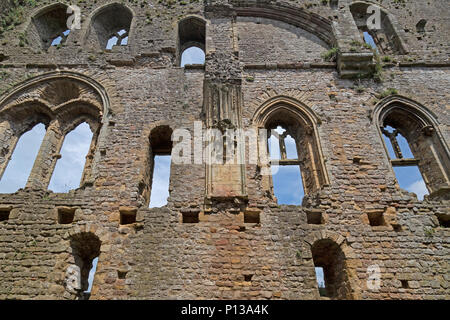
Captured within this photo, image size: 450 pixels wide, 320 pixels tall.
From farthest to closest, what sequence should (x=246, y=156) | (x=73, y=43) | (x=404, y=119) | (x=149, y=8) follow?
(x=149, y=8) → (x=73, y=43) → (x=404, y=119) → (x=246, y=156)

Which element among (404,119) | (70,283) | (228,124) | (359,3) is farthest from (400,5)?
(70,283)

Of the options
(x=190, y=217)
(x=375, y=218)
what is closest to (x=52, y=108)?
(x=190, y=217)

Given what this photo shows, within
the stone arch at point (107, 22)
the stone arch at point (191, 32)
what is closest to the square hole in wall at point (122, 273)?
the stone arch at point (191, 32)

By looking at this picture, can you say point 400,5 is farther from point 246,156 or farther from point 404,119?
point 246,156

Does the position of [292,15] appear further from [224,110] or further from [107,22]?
[107,22]

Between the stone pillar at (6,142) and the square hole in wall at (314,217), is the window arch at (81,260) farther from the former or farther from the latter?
the square hole in wall at (314,217)

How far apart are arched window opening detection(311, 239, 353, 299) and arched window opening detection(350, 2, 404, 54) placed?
24.9ft

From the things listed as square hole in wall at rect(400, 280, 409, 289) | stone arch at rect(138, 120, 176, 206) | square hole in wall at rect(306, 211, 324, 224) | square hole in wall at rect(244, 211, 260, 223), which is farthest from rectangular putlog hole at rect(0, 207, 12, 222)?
square hole in wall at rect(400, 280, 409, 289)

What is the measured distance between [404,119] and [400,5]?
19.4ft

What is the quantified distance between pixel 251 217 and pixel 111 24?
30.8 ft

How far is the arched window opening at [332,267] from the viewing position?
5414mm

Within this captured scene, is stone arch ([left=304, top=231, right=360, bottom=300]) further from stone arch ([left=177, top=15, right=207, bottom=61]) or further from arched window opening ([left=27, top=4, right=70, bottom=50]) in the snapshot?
arched window opening ([left=27, top=4, right=70, bottom=50])

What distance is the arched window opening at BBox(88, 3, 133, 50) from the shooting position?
10320 mm

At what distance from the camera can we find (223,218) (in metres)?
5.89
